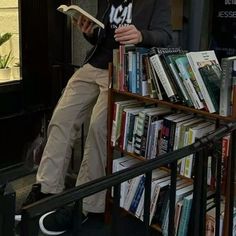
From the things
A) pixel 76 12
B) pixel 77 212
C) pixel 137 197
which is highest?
pixel 76 12

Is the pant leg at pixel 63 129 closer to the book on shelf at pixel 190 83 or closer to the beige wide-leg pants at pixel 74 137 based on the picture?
the beige wide-leg pants at pixel 74 137

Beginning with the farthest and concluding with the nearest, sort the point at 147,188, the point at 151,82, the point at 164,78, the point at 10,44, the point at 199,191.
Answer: the point at 10,44, the point at 151,82, the point at 164,78, the point at 199,191, the point at 147,188

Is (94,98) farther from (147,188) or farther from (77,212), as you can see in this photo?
(77,212)

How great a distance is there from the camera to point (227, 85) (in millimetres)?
1925

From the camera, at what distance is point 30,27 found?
3.25 metres

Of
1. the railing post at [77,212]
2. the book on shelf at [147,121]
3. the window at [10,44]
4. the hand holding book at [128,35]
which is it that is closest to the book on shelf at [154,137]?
the book on shelf at [147,121]

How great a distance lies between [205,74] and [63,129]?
101cm

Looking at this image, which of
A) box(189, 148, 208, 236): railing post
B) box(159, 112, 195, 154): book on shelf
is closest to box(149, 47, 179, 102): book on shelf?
box(159, 112, 195, 154): book on shelf

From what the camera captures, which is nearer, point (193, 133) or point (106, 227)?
point (193, 133)

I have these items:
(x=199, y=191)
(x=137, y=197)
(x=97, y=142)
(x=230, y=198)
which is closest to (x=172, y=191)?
(x=199, y=191)

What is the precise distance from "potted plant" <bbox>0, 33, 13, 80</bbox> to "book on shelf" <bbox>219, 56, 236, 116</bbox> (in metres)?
1.92

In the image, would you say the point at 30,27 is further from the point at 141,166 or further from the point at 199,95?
the point at 141,166

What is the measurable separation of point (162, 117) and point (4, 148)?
5.08 feet

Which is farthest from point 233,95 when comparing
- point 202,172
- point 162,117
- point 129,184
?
point 129,184
